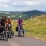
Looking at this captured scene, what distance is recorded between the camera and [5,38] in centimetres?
1656

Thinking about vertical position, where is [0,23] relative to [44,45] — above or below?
above

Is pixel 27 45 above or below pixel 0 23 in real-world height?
below

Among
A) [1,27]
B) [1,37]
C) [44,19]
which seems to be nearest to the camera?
[1,27]

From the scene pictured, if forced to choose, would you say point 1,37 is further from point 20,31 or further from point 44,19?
point 44,19

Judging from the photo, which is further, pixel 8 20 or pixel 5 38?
pixel 8 20

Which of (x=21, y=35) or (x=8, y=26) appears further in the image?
(x=21, y=35)

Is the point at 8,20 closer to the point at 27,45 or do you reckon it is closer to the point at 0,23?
the point at 0,23

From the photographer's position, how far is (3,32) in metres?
16.6

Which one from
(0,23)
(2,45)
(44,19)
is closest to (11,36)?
(0,23)

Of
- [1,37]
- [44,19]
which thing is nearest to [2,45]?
[1,37]

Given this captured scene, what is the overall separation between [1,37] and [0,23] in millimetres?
1332

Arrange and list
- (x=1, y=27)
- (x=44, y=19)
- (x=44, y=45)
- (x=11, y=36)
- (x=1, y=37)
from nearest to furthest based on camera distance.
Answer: (x=44, y=45), (x=1, y=27), (x=1, y=37), (x=11, y=36), (x=44, y=19)

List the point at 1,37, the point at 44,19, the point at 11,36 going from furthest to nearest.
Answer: the point at 44,19 < the point at 11,36 < the point at 1,37

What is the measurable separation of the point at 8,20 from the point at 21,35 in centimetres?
251
